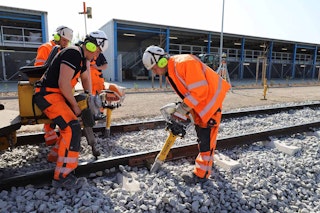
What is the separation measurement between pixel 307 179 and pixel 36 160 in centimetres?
401

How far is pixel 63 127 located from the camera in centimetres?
272

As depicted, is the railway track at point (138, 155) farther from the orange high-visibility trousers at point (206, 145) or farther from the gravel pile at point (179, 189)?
the orange high-visibility trousers at point (206, 145)

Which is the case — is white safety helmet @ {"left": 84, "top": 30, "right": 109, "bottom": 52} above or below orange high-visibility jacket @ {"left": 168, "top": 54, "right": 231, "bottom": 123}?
above

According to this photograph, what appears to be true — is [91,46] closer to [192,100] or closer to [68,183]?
[192,100]

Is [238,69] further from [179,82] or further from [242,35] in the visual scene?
[179,82]

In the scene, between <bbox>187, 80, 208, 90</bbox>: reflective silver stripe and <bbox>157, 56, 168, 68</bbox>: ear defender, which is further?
<bbox>157, 56, 168, 68</bbox>: ear defender

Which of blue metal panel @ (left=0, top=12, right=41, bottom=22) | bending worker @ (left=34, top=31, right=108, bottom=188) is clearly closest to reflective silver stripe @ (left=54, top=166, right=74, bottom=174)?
bending worker @ (left=34, top=31, right=108, bottom=188)

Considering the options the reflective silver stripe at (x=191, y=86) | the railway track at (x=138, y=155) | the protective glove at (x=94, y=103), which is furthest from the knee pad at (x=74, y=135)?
the reflective silver stripe at (x=191, y=86)

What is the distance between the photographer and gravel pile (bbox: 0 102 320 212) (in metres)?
2.48

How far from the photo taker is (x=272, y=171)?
341cm

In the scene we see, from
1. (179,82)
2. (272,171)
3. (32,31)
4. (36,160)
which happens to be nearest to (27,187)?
(36,160)

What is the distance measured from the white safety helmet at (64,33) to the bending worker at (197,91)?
202 cm

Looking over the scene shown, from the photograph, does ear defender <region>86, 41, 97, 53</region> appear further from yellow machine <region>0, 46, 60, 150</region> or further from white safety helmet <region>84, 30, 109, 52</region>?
yellow machine <region>0, 46, 60, 150</region>

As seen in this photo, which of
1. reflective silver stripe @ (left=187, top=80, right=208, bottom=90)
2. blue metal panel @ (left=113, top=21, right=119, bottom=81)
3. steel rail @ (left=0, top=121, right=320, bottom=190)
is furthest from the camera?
blue metal panel @ (left=113, top=21, right=119, bottom=81)
